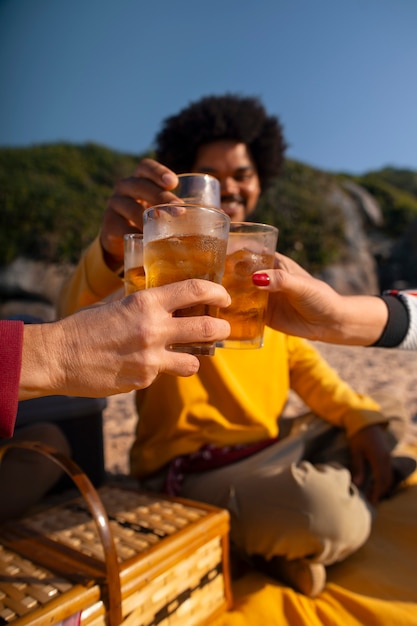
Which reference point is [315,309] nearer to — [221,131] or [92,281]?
[92,281]

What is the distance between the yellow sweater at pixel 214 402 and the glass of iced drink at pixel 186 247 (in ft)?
2.81

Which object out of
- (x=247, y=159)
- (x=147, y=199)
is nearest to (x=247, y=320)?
(x=147, y=199)

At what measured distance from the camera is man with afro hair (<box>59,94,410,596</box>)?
175 cm

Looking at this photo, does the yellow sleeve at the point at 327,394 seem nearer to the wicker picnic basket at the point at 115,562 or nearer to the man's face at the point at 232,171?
the man's face at the point at 232,171

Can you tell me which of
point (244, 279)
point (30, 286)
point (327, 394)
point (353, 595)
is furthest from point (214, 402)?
point (30, 286)

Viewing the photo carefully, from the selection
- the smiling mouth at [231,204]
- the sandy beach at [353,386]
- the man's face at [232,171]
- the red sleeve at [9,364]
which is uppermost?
the man's face at [232,171]

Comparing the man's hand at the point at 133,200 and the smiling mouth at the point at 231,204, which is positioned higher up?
the smiling mouth at the point at 231,204

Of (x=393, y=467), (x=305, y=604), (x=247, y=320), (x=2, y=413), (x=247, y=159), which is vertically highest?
(x=247, y=159)

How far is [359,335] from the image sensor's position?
1.68 metres

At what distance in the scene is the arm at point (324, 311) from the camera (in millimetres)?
1362

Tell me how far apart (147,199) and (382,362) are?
200 inches

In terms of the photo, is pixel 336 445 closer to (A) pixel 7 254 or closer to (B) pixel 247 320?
(B) pixel 247 320

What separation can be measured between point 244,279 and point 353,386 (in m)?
3.94

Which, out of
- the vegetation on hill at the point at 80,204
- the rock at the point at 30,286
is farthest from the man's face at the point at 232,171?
the vegetation on hill at the point at 80,204
